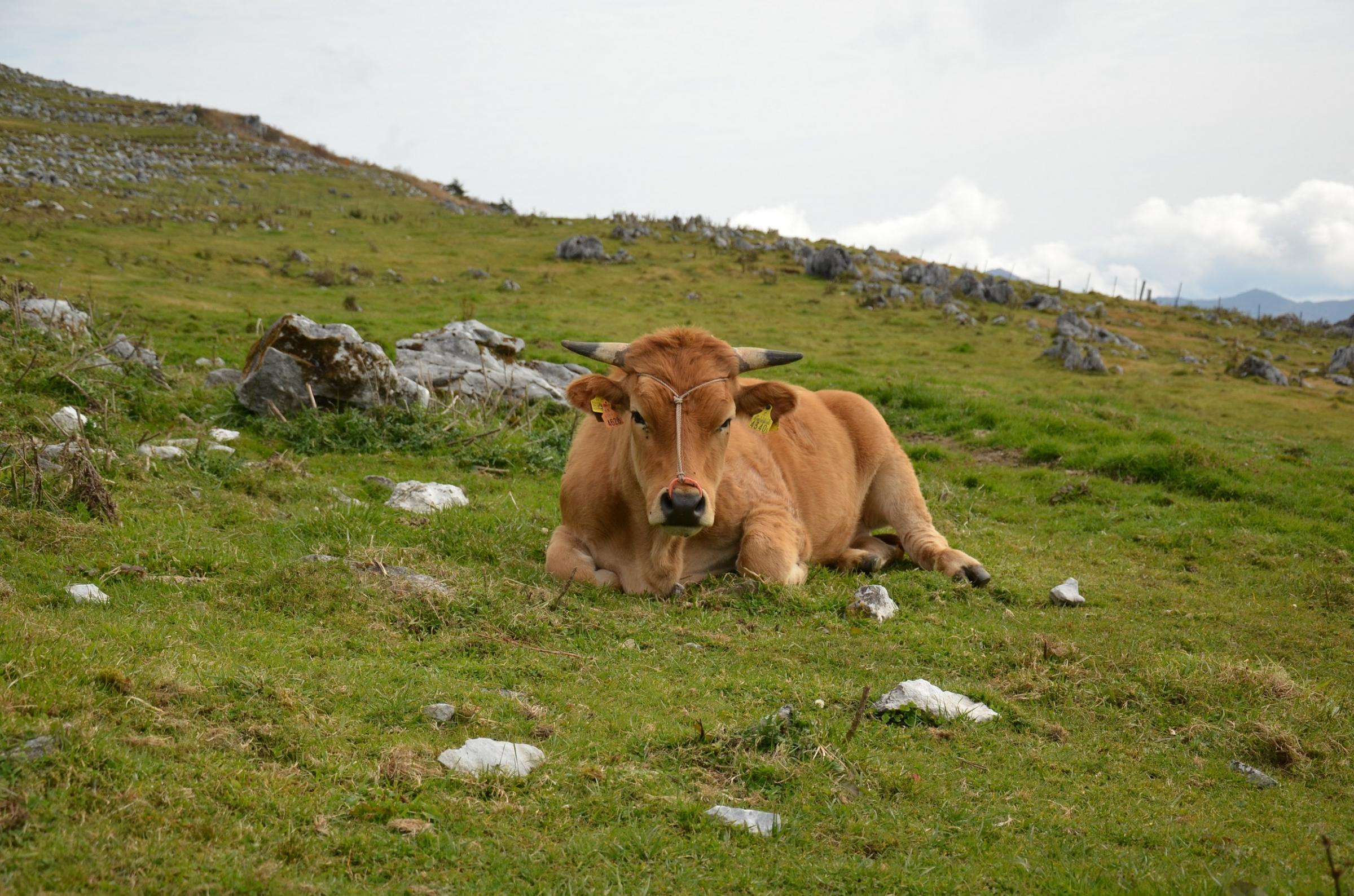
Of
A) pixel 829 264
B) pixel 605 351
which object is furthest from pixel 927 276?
→ pixel 605 351

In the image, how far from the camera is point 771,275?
120 ft

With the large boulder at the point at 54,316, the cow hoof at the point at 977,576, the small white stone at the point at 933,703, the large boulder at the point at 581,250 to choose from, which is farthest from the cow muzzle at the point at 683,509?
the large boulder at the point at 581,250

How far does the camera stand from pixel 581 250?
122 ft

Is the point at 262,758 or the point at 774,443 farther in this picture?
the point at 774,443

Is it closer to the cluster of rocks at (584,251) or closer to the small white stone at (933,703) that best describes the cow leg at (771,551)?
the small white stone at (933,703)

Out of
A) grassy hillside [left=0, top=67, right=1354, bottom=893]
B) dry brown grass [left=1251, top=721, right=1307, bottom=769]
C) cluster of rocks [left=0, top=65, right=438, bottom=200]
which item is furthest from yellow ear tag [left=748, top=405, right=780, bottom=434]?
cluster of rocks [left=0, top=65, right=438, bottom=200]

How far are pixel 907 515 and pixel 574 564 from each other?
388 centimetres

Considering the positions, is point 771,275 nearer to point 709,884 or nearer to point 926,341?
point 926,341

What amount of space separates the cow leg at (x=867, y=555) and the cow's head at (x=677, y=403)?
194cm

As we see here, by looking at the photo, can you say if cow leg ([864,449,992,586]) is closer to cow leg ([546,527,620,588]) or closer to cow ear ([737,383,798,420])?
cow ear ([737,383,798,420])

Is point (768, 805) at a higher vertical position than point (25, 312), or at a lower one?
lower

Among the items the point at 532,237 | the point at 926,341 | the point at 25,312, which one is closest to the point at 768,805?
the point at 25,312

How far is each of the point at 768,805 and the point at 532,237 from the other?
3936 cm

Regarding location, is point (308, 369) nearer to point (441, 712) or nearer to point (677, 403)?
point (677, 403)
